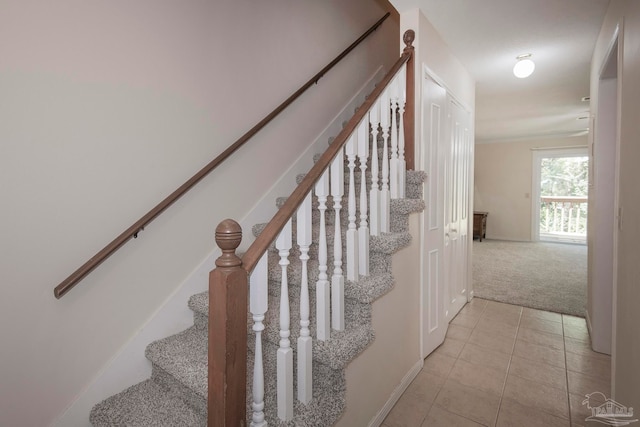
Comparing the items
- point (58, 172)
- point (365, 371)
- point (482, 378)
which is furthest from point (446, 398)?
point (58, 172)

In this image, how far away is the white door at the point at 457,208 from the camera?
2758 mm

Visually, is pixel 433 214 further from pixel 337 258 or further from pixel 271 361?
pixel 271 361

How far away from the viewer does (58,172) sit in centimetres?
136

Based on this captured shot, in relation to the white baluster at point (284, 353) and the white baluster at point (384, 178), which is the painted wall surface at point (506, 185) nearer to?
the white baluster at point (384, 178)

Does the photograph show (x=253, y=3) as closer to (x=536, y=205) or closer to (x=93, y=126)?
(x=93, y=126)

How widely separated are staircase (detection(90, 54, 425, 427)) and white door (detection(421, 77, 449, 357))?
Result: 22.2 inches

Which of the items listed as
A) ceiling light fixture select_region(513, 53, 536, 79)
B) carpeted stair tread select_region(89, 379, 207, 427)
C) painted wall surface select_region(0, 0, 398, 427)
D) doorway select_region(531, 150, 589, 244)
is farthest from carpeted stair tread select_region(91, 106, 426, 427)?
doorway select_region(531, 150, 589, 244)

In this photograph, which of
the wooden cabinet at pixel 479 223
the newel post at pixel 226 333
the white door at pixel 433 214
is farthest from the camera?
the wooden cabinet at pixel 479 223

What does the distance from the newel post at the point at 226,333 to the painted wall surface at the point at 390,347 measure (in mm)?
641

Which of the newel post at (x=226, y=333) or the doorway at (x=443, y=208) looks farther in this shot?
the doorway at (x=443, y=208)

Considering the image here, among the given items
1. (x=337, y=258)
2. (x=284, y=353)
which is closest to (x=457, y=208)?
(x=337, y=258)

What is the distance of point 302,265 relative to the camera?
1243mm

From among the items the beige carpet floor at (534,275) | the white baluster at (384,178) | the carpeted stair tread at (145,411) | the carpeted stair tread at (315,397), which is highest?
the white baluster at (384,178)

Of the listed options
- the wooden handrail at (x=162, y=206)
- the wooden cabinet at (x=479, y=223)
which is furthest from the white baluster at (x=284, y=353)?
the wooden cabinet at (x=479, y=223)
